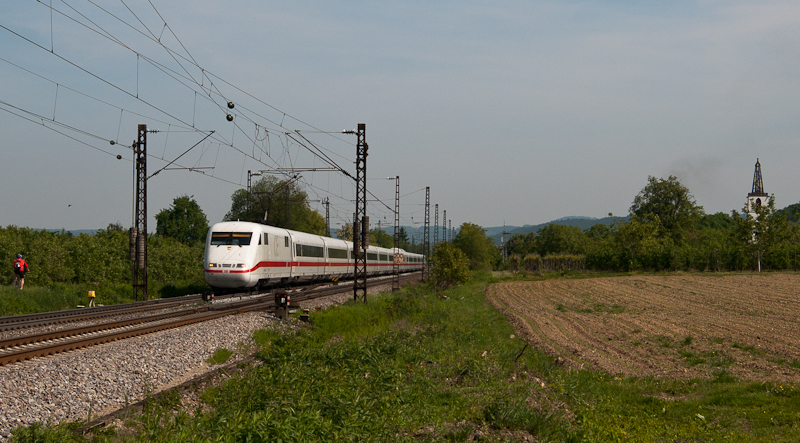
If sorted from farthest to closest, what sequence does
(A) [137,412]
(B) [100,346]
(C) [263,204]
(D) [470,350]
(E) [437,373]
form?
1. (C) [263,204]
2. (D) [470,350]
3. (B) [100,346]
4. (E) [437,373]
5. (A) [137,412]

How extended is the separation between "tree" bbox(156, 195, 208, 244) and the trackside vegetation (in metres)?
93.0

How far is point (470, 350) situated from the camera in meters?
13.2

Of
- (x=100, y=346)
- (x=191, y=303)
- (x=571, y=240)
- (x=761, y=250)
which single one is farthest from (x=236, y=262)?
(x=571, y=240)

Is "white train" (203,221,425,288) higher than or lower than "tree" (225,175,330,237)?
lower

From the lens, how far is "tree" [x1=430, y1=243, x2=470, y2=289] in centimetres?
3953

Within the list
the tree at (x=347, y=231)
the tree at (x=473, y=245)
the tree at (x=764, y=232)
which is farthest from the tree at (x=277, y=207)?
the tree at (x=764, y=232)

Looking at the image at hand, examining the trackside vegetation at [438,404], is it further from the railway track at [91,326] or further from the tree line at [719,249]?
the tree line at [719,249]

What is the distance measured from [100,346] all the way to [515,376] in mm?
8477

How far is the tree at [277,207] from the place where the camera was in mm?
88500

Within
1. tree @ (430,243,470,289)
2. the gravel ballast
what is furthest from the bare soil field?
tree @ (430,243,470,289)

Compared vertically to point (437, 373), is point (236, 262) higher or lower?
higher

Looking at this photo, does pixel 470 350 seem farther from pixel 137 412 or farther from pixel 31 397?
pixel 31 397

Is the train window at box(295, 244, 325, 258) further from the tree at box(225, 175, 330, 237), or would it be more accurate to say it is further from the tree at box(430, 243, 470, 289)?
the tree at box(225, 175, 330, 237)

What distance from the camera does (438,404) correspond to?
816 centimetres
